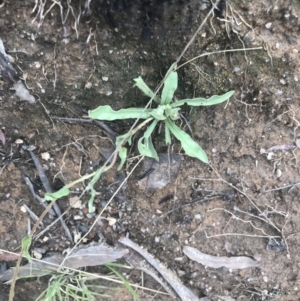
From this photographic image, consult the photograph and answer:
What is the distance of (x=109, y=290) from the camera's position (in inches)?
66.7

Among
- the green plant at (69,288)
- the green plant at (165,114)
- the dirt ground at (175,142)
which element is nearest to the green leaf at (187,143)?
the green plant at (165,114)

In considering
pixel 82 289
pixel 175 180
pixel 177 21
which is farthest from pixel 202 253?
pixel 177 21

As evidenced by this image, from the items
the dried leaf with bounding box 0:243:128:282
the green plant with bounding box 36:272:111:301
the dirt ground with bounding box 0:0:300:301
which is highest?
the dirt ground with bounding box 0:0:300:301

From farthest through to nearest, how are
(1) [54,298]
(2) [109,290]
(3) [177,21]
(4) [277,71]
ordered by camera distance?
(2) [109,290] → (1) [54,298] → (4) [277,71] → (3) [177,21]

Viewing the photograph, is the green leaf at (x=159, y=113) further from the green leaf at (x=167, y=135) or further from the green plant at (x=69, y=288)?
the green plant at (x=69, y=288)

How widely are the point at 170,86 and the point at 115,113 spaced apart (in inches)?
7.2

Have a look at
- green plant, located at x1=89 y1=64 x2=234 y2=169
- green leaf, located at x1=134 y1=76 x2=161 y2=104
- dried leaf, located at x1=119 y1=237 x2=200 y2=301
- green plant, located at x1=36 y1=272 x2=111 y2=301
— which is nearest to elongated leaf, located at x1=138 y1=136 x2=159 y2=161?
green plant, located at x1=89 y1=64 x2=234 y2=169

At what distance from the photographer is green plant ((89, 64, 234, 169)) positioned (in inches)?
53.9

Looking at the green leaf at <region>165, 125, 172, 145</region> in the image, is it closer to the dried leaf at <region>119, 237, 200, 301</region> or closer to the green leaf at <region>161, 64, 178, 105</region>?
the green leaf at <region>161, 64, 178, 105</region>

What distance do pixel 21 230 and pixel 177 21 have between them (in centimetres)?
88

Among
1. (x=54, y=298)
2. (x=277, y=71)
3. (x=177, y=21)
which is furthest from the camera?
(x=54, y=298)

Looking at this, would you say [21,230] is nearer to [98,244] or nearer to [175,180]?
[98,244]

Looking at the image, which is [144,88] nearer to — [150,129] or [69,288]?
[150,129]

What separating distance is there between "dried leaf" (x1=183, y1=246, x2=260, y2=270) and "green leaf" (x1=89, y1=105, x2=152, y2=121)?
0.52 m
